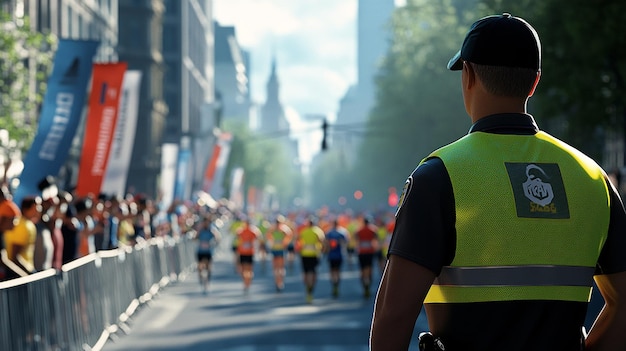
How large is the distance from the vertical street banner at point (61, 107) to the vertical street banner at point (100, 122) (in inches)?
71.8

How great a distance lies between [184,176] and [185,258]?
3.72 metres

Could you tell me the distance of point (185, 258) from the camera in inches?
1574

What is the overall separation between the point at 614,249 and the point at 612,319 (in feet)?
0.60

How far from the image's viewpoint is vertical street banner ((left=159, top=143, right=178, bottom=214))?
37.2 meters

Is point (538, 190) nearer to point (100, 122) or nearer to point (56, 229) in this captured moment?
point (56, 229)

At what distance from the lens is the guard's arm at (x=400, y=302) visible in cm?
346

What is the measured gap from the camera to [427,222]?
11.3 feet

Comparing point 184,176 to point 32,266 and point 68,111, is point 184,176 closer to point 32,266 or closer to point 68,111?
point 68,111

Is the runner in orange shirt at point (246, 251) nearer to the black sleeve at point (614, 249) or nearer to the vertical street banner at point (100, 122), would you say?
the vertical street banner at point (100, 122)

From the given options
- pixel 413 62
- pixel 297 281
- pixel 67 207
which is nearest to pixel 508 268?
pixel 67 207

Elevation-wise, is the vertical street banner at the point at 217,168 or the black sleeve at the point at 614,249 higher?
the black sleeve at the point at 614,249

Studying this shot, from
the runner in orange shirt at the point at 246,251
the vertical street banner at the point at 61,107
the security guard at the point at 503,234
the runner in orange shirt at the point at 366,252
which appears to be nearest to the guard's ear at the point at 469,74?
the security guard at the point at 503,234

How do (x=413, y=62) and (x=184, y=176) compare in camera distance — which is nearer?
(x=184, y=176)

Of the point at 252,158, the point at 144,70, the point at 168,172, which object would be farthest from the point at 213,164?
the point at 252,158
